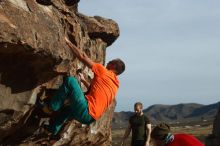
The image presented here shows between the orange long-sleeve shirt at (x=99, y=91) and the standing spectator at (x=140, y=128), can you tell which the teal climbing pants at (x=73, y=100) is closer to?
the orange long-sleeve shirt at (x=99, y=91)

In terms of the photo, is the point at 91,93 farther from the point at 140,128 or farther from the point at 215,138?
the point at 215,138

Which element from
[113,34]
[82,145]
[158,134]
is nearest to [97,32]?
[113,34]

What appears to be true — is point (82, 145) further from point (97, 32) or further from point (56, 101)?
point (56, 101)

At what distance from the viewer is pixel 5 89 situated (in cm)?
1243

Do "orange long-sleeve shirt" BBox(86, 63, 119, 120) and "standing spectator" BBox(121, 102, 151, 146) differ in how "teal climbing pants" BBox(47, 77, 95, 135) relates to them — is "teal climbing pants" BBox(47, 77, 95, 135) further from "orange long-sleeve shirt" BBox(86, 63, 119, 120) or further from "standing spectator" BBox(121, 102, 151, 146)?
"standing spectator" BBox(121, 102, 151, 146)

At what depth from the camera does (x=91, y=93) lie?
495 inches

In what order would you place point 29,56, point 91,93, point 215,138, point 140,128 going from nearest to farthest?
point 29,56 → point 91,93 → point 215,138 → point 140,128

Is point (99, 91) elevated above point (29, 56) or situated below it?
below

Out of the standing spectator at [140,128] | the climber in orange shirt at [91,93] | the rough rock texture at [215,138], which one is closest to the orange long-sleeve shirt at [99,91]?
the climber in orange shirt at [91,93]

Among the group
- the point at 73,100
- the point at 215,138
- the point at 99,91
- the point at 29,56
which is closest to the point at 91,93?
the point at 99,91

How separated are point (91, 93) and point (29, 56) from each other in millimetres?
1967

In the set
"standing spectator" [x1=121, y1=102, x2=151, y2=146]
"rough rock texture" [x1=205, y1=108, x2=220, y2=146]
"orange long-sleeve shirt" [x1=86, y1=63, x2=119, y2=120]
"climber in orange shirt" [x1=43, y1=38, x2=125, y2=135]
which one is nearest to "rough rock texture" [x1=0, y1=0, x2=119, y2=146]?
"climber in orange shirt" [x1=43, y1=38, x2=125, y2=135]

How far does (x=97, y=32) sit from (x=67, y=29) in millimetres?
3413

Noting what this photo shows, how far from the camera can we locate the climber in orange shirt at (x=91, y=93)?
484 inches
